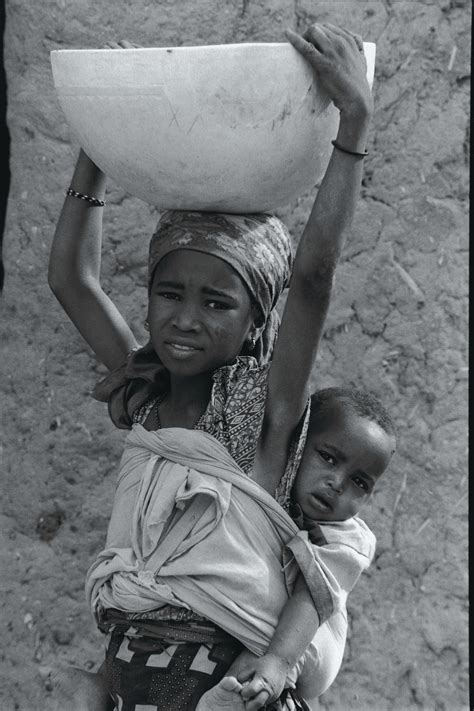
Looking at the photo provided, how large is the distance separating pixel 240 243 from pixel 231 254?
0.03 meters

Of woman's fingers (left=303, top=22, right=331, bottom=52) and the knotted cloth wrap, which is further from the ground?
woman's fingers (left=303, top=22, right=331, bottom=52)

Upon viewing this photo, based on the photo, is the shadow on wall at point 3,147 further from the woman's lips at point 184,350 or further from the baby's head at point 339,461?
the baby's head at point 339,461

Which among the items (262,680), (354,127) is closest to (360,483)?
(262,680)

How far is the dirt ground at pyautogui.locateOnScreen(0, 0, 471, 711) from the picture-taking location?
3109 millimetres

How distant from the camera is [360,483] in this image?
2.47 meters

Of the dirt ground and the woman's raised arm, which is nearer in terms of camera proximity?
the woman's raised arm

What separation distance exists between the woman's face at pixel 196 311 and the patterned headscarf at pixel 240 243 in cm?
2

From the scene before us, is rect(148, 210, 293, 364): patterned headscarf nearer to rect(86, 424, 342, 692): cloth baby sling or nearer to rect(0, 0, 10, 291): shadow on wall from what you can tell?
rect(86, 424, 342, 692): cloth baby sling

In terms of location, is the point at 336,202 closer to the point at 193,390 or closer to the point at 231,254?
the point at 231,254

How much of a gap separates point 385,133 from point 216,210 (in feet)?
3.42

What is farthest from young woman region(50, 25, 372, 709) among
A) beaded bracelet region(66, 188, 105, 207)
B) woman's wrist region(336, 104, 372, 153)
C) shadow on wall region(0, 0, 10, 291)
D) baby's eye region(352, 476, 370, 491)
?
shadow on wall region(0, 0, 10, 291)

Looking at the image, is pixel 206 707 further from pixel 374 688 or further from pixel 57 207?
pixel 57 207

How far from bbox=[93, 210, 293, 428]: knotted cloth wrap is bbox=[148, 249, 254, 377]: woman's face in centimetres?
2

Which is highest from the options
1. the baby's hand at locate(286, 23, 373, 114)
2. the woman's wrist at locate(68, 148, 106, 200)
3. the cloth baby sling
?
the baby's hand at locate(286, 23, 373, 114)
